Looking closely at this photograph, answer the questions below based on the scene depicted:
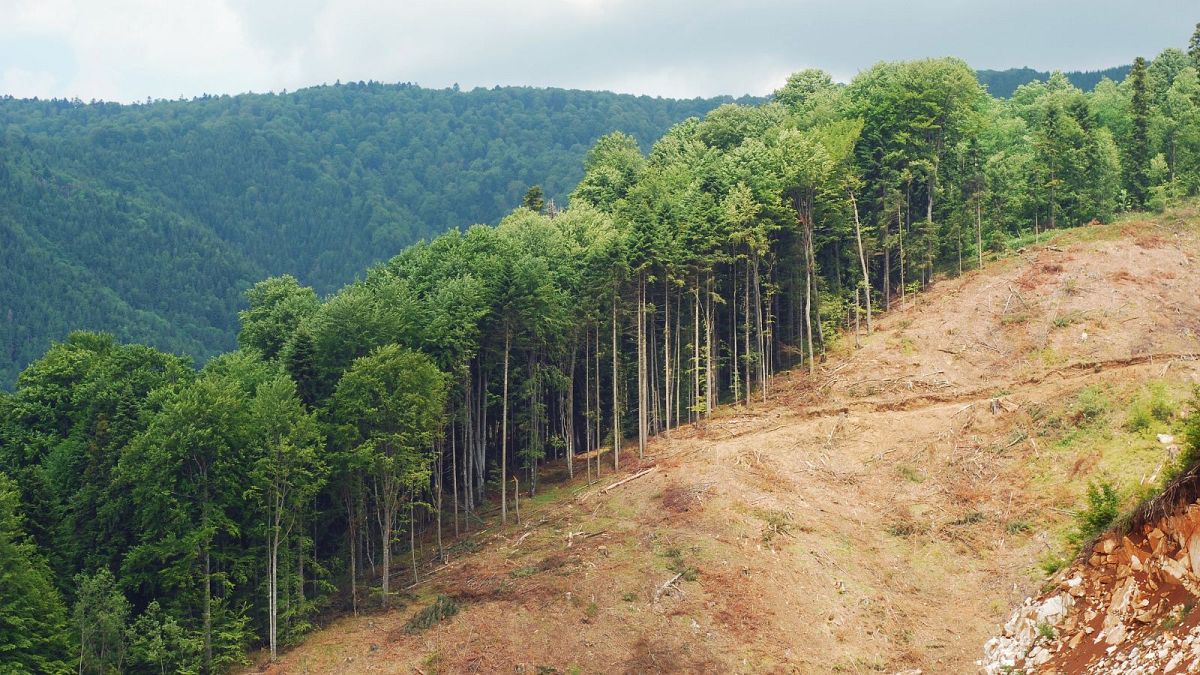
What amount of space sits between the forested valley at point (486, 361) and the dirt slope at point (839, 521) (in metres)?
Result: 4.67

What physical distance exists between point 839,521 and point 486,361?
21641 mm

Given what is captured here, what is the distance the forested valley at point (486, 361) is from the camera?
4862cm

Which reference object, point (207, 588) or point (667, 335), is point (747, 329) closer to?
point (667, 335)

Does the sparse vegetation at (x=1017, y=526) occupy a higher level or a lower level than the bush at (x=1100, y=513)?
lower

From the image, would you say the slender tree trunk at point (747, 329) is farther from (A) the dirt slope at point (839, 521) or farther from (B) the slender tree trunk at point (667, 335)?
(B) the slender tree trunk at point (667, 335)

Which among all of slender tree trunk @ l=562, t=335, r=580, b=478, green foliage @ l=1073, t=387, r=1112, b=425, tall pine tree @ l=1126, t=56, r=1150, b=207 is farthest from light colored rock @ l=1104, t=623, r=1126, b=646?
tall pine tree @ l=1126, t=56, r=1150, b=207

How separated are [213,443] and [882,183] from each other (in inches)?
1909

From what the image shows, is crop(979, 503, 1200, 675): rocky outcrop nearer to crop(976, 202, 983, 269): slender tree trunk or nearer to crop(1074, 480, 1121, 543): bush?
crop(1074, 480, 1121, 543): bush

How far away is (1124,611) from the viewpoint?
24.8m

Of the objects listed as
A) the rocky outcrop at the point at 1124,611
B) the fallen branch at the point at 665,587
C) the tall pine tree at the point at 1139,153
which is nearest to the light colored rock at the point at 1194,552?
the rocky outcrop at the point at 1124,611

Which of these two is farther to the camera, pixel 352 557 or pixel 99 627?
pixel 352 557

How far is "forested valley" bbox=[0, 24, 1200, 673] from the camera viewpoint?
48625 millimetres

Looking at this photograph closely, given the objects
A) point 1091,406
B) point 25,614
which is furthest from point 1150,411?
point 25,614

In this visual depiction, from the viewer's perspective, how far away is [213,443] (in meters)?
49.0
